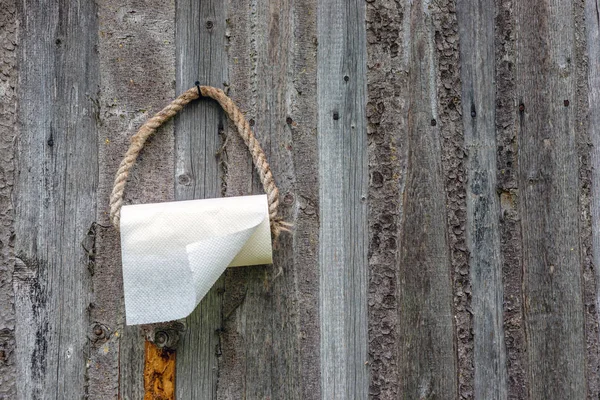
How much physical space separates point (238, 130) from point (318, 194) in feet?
1.02

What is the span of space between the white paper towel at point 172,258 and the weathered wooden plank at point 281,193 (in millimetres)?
179

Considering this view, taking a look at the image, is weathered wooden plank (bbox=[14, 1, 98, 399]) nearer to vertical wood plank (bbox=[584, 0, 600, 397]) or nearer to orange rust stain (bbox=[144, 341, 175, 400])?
orange rust stain (bbox=[144, 341, 175, 400])

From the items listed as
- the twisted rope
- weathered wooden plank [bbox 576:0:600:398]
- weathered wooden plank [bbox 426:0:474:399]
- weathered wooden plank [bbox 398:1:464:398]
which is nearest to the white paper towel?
the twisted rope

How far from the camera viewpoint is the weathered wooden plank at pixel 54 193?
1424 mm

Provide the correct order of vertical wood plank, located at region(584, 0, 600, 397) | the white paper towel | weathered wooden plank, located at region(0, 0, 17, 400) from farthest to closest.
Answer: vertical wood plank, located at region(584, 0, 600, 397)
weathered wooden plank, located at region(0, 0, 17, 400)
the white paper towel

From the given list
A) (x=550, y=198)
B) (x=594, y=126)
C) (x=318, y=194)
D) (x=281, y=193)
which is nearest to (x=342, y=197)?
(x=318, y=194)

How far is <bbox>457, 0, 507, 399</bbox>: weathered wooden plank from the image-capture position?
4.80 ft

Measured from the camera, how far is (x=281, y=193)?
147 centimetres

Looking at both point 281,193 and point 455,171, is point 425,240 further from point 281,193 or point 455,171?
point 281,193

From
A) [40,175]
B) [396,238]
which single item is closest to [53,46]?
[40,175]

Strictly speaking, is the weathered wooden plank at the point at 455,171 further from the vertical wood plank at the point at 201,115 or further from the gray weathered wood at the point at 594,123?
Result: the vertical wood plank at the point at 201,115

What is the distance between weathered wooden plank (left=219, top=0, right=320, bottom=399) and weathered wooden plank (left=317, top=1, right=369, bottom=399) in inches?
1.2

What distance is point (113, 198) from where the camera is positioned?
1361 millimetres

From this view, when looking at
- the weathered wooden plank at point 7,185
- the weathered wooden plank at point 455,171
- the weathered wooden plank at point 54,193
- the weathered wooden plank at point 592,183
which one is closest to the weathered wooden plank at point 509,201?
the weathered wooden plank at point 455,171
